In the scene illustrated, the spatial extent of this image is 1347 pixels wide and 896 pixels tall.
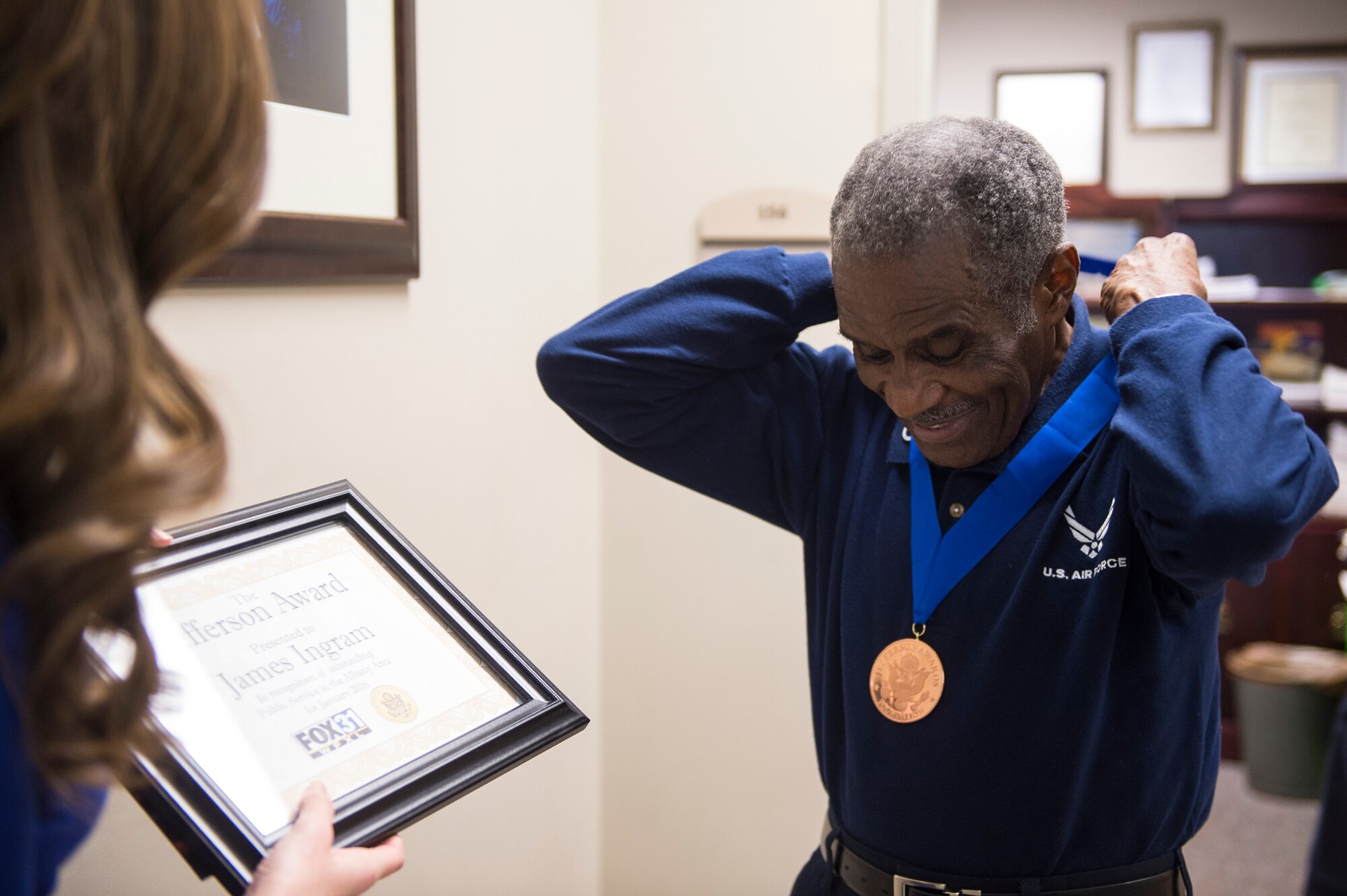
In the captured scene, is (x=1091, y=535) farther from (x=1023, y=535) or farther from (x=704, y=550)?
(x=704, y=550)

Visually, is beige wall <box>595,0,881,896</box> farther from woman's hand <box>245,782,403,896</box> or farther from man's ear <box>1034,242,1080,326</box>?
woman's hand <box>245,782,403,896</box>

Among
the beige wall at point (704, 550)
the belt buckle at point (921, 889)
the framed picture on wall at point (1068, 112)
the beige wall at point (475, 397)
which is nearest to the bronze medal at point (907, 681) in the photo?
the belt buckle at point (921, 889)

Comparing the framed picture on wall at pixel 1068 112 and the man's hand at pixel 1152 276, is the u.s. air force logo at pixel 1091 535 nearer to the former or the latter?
the man's hand at pixel 1152 276

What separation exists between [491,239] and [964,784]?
1.20m

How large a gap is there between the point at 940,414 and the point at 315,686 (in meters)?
0.74

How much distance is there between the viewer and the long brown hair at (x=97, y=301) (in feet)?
1.74

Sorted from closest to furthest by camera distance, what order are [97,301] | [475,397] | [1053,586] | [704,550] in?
[97,301]
[1053,586]
[475,397]
[704,550]

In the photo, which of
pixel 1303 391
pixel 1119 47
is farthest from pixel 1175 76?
pixel 1303 391

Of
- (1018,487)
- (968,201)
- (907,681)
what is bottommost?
(907,681)

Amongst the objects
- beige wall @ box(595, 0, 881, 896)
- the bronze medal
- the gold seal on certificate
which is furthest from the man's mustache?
beige wall @ box(595, 0, 881, 896)

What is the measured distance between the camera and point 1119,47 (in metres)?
4.23

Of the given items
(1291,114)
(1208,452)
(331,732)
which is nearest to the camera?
(331,732)

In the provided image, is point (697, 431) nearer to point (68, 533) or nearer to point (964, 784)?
point (964, 784)

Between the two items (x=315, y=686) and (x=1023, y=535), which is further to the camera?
(x=1023, y=535)
